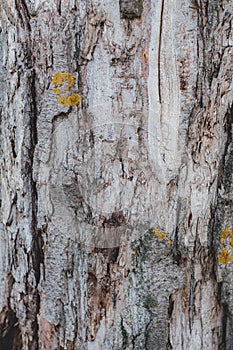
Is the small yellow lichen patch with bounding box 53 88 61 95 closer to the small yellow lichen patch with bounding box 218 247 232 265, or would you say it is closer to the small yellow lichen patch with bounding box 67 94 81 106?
the small yellow lichen patch with bounding box 67 94 81 106

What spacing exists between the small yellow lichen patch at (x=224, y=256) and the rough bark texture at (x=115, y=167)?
21mm

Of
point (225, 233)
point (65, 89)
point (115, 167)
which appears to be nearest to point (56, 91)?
point (65, 89)

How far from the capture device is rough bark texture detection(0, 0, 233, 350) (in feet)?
3.31

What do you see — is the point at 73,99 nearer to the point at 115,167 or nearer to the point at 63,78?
the point at 63,78

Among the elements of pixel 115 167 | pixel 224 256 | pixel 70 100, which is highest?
pixel 70 100

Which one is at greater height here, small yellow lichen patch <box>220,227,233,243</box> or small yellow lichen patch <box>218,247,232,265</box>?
small yellow lichen patch <box>220,227,233,243</box>

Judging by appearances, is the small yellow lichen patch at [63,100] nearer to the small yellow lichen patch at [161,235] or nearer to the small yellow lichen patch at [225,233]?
the small yellow lichen patch at [161,235]

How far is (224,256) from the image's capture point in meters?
1.18

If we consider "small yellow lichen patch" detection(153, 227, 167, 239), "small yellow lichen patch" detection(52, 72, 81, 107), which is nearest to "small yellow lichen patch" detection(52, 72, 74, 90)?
"small yellow lichen patch" detection(52, 72, 81, 107)

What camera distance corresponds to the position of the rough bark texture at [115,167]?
101 centimetres

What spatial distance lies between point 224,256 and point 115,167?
414 millimetres

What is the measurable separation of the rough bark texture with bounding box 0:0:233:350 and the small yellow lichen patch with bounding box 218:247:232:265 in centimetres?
2

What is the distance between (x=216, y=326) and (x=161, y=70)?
29.5 inches

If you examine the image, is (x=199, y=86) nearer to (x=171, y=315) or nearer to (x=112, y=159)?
(x=112, y=159)
